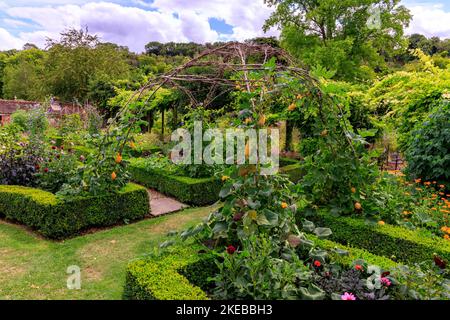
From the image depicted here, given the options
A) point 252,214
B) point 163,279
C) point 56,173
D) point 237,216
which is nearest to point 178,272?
point 163,279

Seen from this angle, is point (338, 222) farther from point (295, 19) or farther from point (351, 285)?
point (295, 19)

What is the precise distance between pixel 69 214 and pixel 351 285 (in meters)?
3.67

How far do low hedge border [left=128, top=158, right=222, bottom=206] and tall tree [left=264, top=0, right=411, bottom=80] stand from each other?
12313 mm

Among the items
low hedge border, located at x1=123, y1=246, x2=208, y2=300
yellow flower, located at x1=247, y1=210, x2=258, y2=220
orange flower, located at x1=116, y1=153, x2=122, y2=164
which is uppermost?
orange flower, located at x1=116, y1=153, x2=122, y2=164

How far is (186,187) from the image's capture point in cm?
639

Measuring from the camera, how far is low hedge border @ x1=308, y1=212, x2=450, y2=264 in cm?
339

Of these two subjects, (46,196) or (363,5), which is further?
(363,5)

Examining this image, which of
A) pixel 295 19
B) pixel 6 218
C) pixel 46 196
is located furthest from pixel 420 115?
pixel 295 19

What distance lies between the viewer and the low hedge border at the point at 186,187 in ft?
21.0

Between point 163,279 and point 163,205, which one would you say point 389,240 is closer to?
point 163,279

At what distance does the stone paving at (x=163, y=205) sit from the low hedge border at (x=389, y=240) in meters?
2.84

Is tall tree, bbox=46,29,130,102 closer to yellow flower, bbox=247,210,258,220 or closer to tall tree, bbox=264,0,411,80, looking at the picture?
tall tree, bbox=264,0,411,80

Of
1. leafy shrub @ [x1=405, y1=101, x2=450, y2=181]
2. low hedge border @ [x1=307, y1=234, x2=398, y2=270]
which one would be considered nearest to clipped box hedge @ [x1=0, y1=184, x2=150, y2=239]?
low hedge border @ [x1=307, y1=234, x2=398, y2=270]
